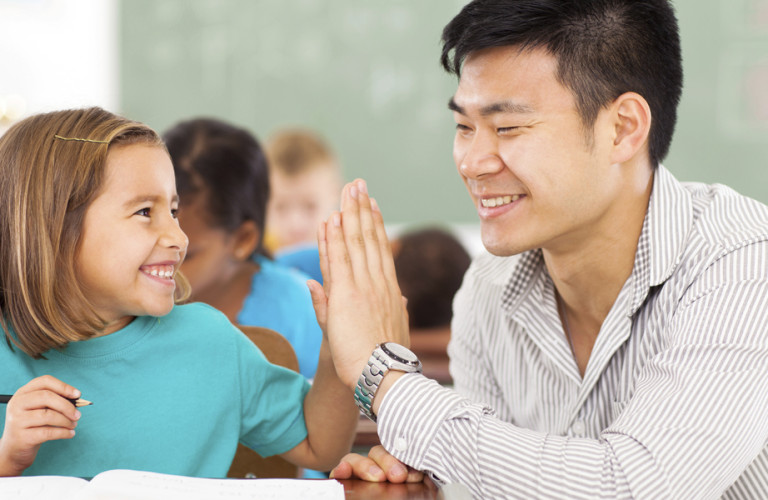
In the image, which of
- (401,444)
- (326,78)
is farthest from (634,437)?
(326,78)

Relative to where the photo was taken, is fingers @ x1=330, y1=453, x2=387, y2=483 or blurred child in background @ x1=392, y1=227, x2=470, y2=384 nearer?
fingers @ x1=330, y1=453, x2=387, y2=483

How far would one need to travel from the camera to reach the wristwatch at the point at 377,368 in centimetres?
110

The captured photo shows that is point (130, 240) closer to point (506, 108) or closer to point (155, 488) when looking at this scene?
point (155, 488)

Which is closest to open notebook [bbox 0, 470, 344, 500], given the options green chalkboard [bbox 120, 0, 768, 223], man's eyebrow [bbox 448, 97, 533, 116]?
man's eyebrow [bbox 448, 97, 533, 116]

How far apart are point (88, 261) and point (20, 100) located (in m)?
3.78

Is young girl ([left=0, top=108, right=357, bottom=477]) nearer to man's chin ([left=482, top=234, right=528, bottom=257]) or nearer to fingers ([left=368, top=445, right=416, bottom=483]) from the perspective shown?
fingers ([left=368, top=445, right=416, bottom=483])

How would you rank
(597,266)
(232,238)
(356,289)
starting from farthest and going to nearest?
(232,238) < (597,266) < (356,289)

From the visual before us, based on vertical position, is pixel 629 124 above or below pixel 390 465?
above

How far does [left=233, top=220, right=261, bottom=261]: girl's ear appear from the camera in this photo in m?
2.01

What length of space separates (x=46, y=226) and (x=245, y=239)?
93 cm

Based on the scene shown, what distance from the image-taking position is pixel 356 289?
1.21 metres

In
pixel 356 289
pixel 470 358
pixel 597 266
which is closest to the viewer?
pixel 356 289

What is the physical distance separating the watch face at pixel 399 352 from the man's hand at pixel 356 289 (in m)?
0.03

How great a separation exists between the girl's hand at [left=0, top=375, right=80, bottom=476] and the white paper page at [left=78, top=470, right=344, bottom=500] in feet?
0.36
